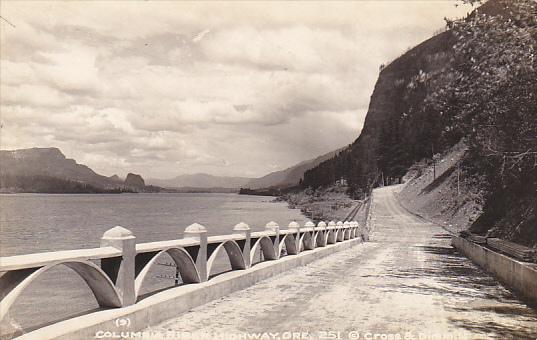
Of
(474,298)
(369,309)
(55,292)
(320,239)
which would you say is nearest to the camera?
(369,309)

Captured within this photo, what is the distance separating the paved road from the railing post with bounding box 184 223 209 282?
0.67m

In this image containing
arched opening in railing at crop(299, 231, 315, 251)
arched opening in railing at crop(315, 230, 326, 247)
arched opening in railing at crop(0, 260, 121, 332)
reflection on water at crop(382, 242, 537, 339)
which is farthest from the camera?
arched opening in railing at crop(315, 230, 326, 247)

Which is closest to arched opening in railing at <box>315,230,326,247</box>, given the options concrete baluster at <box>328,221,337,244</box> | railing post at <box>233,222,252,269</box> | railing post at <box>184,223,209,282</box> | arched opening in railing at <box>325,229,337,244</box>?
arched opening in railing at <box>325,229,337,244</box>

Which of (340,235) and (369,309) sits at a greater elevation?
(340,235)

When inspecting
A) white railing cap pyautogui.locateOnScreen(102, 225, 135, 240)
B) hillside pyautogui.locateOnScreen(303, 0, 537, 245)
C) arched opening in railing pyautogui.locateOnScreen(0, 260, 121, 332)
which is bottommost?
arched opening in railing pyautogui.locateOnScreen(0, 260, 121, 332)

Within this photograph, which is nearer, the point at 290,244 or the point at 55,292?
the point at 290,244

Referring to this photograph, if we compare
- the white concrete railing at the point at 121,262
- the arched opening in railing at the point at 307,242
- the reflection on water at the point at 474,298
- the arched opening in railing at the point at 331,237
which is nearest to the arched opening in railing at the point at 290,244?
the arched opening in railing at the point at 307,242

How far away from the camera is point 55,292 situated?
115 feet

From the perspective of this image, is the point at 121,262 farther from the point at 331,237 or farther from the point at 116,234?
the point at 331,237

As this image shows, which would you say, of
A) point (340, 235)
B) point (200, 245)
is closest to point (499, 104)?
point (200, 245)

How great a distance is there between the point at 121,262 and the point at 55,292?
30.9 meters

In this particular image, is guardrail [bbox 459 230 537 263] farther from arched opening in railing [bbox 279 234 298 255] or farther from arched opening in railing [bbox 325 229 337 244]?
arched opening in railing [bbox 325 229 337 244]

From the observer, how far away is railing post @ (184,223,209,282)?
9930mm

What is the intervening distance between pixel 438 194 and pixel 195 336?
256 feet
